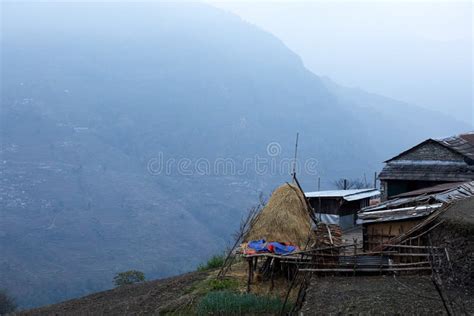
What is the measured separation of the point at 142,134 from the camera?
8575 cm

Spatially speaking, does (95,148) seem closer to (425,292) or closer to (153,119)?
(153,119)

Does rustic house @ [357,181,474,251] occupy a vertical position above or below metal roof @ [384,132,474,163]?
below

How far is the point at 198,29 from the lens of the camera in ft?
440

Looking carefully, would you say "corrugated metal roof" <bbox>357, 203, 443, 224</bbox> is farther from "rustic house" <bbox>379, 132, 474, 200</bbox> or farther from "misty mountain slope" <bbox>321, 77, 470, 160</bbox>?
"misty mountain slope" <bbox>321, 77, 470, 160</bbox>

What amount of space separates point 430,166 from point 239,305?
12030mm

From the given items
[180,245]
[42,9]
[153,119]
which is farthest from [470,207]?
[42,9]

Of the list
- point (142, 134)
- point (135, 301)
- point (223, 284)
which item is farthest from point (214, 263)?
point (142, 134)

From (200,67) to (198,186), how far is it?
149 ft

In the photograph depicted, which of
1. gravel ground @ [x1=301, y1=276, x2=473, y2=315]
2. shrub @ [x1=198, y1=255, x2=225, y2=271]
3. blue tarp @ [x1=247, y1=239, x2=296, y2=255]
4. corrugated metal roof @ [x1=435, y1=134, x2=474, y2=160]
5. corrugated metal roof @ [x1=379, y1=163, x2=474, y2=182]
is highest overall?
corrugated metal roof @ [x1=435, y1=134, x2=474, y2=160]

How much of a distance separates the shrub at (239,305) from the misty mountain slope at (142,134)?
30979 mm

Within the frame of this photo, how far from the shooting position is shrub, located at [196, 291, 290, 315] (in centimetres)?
1078

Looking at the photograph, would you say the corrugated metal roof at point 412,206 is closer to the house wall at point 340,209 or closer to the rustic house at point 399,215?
the rustic house at point 399,215

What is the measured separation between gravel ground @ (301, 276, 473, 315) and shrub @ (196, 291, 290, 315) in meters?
0.95

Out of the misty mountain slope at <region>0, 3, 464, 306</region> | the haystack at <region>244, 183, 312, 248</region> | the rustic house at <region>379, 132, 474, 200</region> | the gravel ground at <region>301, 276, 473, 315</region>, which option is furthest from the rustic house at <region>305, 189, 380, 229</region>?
the misty mountain slope at <region>0, 3, 464, 306</region>
